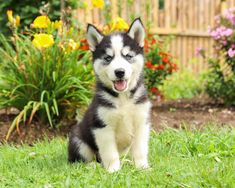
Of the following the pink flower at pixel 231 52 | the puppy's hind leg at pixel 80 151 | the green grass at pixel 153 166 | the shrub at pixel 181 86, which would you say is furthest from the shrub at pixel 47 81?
the shrub at pixel 181 86

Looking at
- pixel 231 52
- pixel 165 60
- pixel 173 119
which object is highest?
pixel 231 52

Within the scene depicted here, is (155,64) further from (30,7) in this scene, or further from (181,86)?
(181,86)

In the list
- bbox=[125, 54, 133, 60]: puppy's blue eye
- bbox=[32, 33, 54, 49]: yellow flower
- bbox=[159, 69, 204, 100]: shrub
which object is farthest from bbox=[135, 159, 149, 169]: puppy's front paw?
bbox=[159, 69, 204, 100]: shrub

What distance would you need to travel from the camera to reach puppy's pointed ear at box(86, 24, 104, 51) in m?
5.14

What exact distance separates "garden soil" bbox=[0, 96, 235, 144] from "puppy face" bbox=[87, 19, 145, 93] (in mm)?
1619

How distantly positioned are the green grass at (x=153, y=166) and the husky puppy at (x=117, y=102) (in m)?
0.18

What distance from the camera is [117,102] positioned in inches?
196

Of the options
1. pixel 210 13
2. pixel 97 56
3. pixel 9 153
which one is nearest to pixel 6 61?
pixel 9 153

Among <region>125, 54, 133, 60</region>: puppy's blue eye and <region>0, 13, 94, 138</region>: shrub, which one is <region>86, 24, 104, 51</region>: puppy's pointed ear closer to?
<region>125, 54, 133, 60</region>: puppy's blue eye

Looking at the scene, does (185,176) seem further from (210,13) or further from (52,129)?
(210,13)

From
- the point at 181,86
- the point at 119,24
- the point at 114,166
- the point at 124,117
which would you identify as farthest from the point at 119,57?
the point at 181,86

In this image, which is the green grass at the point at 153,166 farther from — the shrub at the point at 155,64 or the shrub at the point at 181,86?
the shrub at the point at 181,86

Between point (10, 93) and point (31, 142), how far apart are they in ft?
2.84

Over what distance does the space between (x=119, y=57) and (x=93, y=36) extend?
17.7 inches
